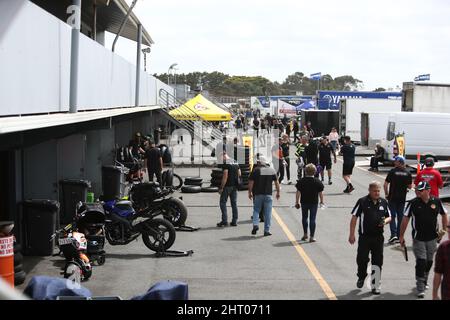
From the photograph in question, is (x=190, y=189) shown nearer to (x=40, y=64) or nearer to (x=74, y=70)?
(x=74, y=70)

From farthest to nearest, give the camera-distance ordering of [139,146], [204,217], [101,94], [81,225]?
[139,146], [204,217], [101,94], [81,225]

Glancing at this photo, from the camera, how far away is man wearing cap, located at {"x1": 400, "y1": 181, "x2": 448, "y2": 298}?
30.8 ft

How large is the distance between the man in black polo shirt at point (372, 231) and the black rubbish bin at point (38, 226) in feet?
18.0

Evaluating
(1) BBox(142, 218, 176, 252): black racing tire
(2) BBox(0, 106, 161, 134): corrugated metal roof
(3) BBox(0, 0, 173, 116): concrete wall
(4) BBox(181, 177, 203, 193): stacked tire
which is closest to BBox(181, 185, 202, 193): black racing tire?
(4) BBox(181, 177, 203, 193): stacked tire

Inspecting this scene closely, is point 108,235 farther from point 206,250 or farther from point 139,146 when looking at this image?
point 139,146

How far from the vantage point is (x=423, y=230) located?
9.38 metres

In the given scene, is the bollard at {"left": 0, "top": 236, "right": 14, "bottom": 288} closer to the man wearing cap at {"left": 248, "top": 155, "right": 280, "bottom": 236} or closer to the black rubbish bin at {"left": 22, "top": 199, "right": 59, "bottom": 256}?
the black rubbish bin at {"left": 22, "top": 199, "right": 59, "bottom": 256}

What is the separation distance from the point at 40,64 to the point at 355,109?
33.8 meters

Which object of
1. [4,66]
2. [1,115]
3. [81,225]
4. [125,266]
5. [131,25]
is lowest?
[125,266]

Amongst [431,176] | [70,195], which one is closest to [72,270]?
[70,195]

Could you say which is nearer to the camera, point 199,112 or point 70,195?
point 70,195

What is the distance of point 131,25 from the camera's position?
2783cm
